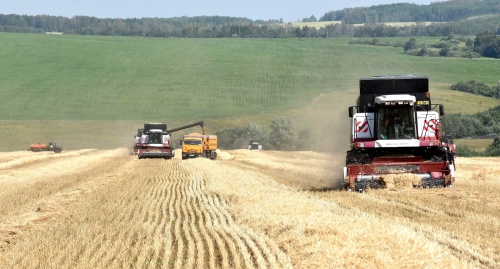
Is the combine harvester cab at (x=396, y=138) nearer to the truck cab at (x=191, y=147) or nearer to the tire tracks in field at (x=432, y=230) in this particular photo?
the tire tracks in field at (x=432, y=230)

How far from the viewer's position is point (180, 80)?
118 metres

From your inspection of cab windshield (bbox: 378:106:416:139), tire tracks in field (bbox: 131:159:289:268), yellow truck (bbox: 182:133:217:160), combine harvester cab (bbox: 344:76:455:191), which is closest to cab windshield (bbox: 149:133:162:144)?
yellow truck (bbox: 182:133:217:160)

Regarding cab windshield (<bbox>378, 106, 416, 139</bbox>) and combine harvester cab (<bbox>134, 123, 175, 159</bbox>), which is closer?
cab windshield (<bbox>378, 106, 416, 139</bbox>)

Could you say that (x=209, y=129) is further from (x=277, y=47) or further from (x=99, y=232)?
(x=99, y=232)

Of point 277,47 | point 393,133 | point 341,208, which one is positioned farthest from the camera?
point 277,47

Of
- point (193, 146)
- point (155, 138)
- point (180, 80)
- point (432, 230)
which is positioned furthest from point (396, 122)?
point (180, 80)

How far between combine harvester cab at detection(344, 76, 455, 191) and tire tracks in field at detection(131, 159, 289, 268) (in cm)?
460

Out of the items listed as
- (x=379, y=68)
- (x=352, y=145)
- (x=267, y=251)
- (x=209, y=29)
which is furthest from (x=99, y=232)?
(x=209, y=29)

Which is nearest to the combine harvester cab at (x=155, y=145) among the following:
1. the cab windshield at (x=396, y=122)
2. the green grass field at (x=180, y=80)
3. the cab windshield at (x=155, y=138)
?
the cab windshield at (x=155, y=138)

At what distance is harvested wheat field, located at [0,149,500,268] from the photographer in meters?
9.79

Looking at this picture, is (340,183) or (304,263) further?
(340,183)

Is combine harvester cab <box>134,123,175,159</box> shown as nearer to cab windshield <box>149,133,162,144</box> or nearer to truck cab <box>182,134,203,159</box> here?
cab windshield <box>149,133,162,144</box>

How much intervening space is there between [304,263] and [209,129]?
83065 millimetres

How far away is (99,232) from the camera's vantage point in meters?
13.4
